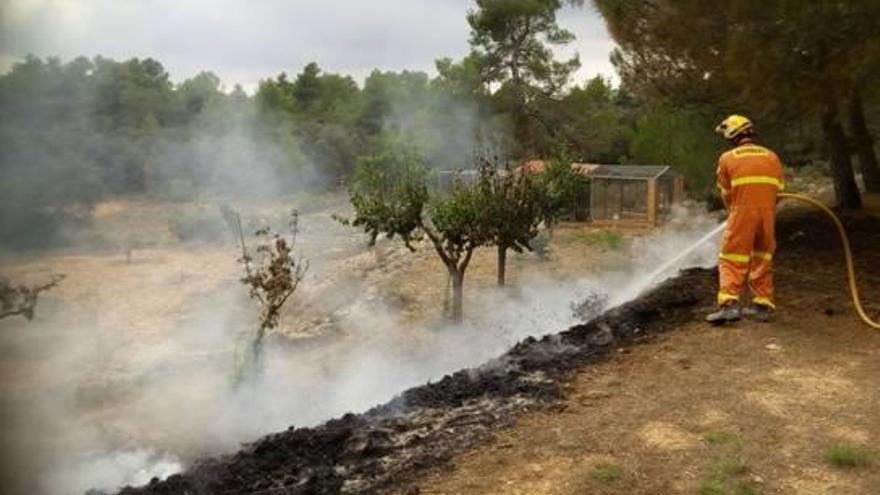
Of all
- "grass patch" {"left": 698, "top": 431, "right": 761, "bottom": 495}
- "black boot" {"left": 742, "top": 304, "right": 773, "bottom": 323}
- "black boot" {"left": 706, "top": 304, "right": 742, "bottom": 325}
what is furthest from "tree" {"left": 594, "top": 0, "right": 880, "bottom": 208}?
"grass patch" {"left": 698, "top": 431, "right": 761, "bottom": 495}

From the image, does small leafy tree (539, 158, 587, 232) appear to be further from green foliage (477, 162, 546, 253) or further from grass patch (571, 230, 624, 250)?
grass patch (571, 230, 624, 250)

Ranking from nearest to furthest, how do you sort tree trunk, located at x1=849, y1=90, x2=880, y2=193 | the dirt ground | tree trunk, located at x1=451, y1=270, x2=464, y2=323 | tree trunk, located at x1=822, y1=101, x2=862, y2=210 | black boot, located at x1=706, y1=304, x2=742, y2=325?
the dirt ground < black boot, located at x1=706, y1=304, x2=742, y2=325 < tree trunk, located at x1=849, y1=90, x2=880, y2=193 < tree trunk, located at x1=822, y1=101, x2=862, y2=210 < tree trunk, located at x1=451, y1=270, x2=464, y2=323

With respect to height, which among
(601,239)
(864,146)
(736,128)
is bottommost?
(601,239)

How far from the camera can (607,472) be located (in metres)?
3.94

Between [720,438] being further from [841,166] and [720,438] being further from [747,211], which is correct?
[841,166]

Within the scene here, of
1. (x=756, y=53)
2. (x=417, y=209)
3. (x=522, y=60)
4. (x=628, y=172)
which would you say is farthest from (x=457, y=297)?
(x=522, y=60)

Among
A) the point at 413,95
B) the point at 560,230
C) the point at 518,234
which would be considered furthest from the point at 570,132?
the point at 518,234

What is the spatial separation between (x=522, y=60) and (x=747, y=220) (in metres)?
26.0

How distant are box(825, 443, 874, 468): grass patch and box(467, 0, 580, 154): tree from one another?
26985mm

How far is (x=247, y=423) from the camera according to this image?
9195 millimetres

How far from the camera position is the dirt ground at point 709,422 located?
12.8 feet

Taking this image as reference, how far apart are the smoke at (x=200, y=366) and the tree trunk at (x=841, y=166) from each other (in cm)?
214

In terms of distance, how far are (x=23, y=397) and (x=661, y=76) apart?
31.1 feet

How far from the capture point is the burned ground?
4391 mm
